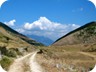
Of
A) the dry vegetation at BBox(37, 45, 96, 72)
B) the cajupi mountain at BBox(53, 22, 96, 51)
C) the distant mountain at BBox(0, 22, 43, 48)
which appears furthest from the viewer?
the distant mountain at BBox(0, 22, 43, 48)

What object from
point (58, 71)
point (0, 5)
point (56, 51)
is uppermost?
point (0, 5)

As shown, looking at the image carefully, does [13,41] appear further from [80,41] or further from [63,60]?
[63,60]

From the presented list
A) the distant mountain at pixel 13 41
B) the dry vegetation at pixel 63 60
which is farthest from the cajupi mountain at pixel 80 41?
the distant mountain at pixel 13 41

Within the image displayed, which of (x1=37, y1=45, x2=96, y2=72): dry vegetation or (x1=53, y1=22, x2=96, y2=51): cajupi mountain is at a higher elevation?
(x1=53, y1=22, x2=96, y2=51): cajupi mountain

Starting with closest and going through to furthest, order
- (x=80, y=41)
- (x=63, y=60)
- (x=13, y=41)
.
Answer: (x=63, y=60) < (x=80, y=41) < (x=13, y=41)

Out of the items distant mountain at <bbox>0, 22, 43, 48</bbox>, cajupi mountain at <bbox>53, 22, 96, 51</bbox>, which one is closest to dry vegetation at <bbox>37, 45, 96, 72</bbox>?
cajupi mountain at <bbox>53, 22, 96, 51</bbox>

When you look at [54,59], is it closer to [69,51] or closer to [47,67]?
[47,67]

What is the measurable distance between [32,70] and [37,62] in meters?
0.67

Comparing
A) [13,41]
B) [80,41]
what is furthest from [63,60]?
[13,41]

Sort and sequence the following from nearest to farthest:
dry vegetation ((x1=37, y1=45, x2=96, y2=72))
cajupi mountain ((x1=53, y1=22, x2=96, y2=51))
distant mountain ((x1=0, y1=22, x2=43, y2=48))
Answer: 1. dry vegetation ((x1=37, y1=45, x2=96, y2=72))
2. cajupi mountain ((x1=53, y1=22, x2=96, y2=51))
3. distant mountain ((x1=0, y1=22, x2=43, y2=48))

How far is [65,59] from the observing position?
10898 mm

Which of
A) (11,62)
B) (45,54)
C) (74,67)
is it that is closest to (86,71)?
(74,67)

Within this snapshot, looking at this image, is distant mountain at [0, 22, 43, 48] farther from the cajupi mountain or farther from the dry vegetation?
the dry vegetation

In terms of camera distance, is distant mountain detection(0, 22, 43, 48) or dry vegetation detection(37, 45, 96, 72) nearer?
dry vegetation detection(37, 45, 96, 72)
